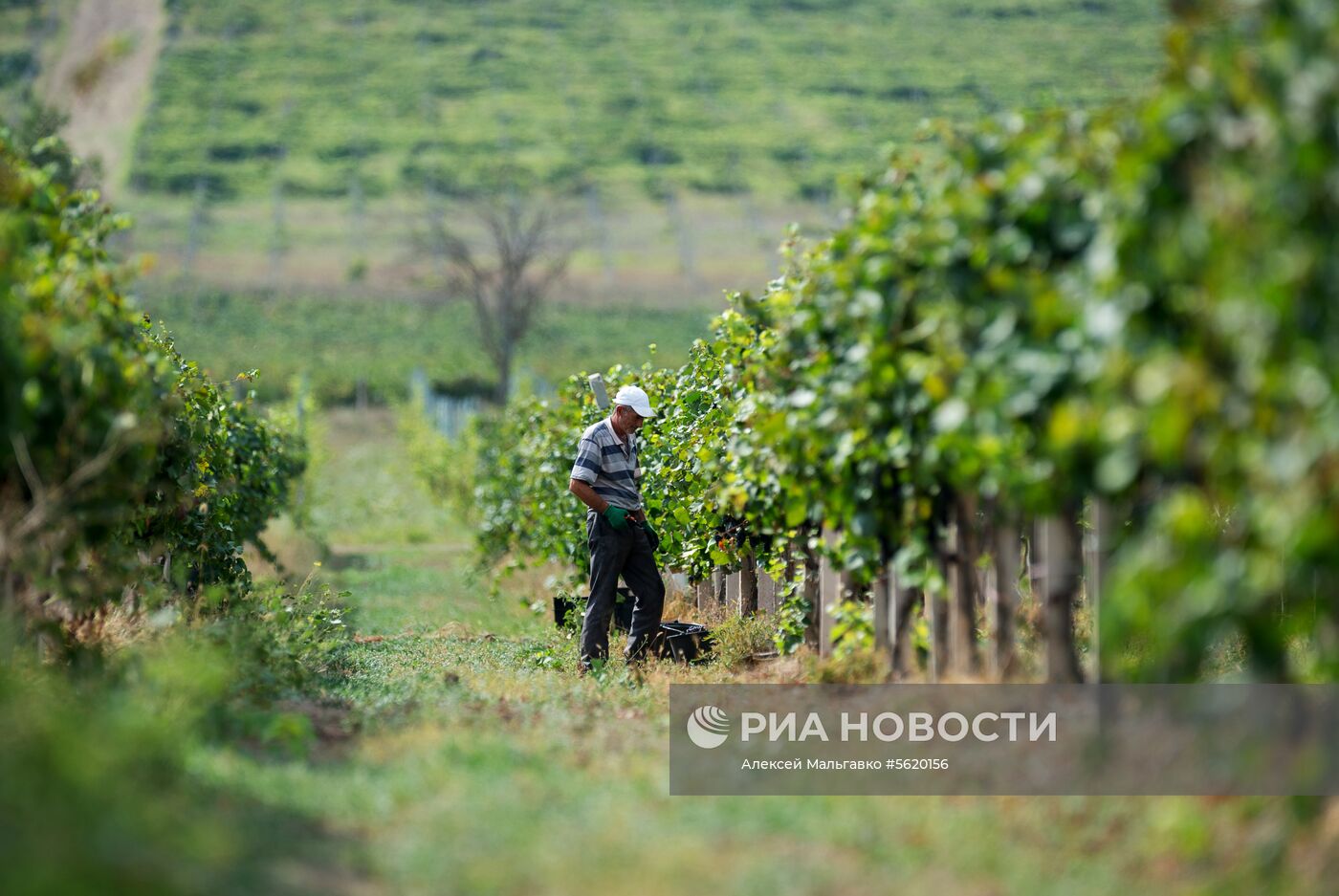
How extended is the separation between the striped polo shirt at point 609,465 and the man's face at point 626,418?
0.19 ft

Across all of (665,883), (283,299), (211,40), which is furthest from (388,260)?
(665,883)

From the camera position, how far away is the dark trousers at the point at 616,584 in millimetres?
9375

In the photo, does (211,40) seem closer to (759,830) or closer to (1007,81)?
(1007,81)

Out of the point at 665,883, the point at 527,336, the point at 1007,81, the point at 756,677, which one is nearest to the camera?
the point at 665,883

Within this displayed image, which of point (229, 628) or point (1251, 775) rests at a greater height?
point (229, 628)

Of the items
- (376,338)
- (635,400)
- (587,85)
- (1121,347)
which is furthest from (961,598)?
(587,85)

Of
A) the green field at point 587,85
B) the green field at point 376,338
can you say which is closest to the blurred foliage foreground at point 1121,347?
the green field at point 376,338

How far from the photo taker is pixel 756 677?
27.5ft

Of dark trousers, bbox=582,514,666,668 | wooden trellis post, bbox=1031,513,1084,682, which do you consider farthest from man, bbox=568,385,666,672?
wooden trellis post, bbox=1031,513,1084,682

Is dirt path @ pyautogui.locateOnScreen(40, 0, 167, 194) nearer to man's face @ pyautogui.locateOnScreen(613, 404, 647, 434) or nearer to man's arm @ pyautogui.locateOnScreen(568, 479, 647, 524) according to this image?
man's face @ pyautogui.locateOnScreen(613, 404, 647, 434)

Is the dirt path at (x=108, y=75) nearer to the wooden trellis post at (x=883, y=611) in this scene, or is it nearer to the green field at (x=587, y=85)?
the green field at (x=587, y=85)

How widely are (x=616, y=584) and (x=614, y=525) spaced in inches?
16.2

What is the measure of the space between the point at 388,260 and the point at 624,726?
56.0 m

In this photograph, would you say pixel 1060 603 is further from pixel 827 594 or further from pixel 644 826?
pixel 827 594
